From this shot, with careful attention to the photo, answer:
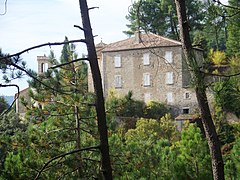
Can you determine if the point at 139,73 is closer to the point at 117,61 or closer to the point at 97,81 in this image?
the point at 117,61

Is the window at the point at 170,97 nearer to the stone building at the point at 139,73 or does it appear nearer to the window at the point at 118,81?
the stone building at the point at 139,73

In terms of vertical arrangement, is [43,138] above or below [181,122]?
above

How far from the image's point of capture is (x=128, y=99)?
6617mm

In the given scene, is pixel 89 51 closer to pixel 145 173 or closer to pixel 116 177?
pixel 116 177

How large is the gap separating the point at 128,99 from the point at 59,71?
1060mm

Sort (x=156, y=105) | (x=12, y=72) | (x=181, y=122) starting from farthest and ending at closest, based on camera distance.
Answer: (x=156, y=105) → (x=181, y=122) → (x=12, y=72)

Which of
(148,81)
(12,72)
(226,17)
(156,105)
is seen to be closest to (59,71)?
(226,17)

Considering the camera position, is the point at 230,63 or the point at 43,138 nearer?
the point at 230,63

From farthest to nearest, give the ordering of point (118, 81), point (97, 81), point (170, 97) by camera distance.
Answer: point (118, 81)
point (170, 97)
point (97, 81)

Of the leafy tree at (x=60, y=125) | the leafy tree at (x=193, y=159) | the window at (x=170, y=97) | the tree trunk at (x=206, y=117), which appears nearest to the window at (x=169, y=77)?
the window at (x=170, y=97)

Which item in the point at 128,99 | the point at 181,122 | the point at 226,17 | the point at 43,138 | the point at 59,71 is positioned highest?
the point at 226,17

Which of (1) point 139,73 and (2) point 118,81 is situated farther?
(2) point 118,81

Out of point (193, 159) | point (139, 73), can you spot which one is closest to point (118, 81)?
point (139, 73)

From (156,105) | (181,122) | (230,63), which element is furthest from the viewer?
(156,105)
